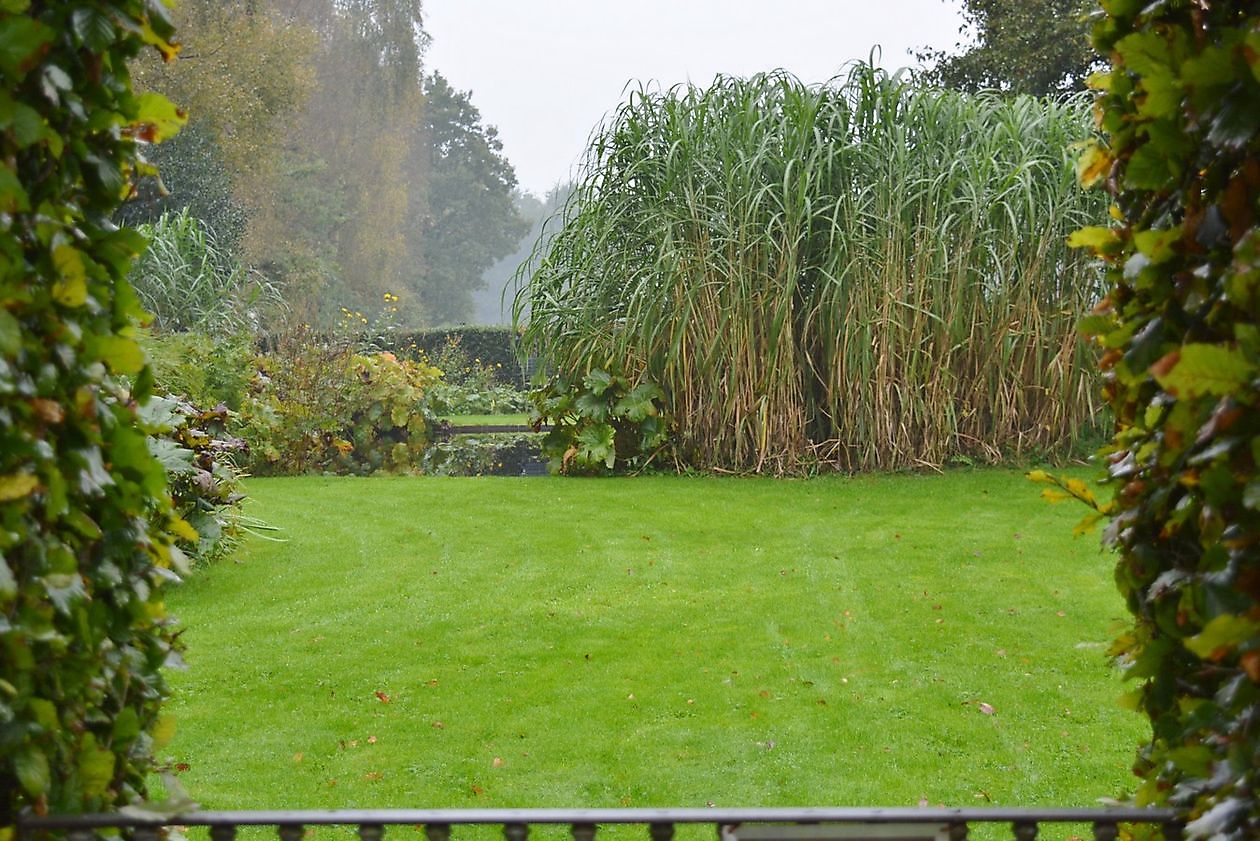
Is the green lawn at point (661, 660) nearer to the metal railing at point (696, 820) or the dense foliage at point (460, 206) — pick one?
the metal railing at point (696, 820)

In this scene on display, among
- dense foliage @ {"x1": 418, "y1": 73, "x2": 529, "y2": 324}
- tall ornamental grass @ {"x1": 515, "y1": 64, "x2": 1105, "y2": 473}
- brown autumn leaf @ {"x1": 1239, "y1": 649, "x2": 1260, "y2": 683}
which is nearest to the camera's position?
brown autumn leaf @ {"x1": 1239, "y1": 649, "x2": 1260, "y2": 683}

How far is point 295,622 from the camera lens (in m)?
5.02

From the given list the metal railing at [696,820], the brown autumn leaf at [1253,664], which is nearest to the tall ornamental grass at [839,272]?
the metal railing at [696,820]

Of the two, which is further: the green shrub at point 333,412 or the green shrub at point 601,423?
the green shrub at point 333,412

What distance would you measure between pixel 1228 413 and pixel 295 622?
4412 millimetres

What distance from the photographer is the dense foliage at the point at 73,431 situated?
4.42ft

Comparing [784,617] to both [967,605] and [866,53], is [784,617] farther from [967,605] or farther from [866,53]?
[866,53]

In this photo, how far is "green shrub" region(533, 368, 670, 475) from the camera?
8516 millimetres

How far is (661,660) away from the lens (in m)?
4.43

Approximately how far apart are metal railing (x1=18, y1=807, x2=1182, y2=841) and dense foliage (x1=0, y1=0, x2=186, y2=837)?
0.09 metres

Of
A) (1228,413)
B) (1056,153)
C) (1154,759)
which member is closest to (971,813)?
(1154,759)

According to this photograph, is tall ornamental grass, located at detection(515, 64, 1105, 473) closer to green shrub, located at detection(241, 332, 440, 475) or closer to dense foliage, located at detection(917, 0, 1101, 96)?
green shrub, located at detection(241, 332, 440, 475)

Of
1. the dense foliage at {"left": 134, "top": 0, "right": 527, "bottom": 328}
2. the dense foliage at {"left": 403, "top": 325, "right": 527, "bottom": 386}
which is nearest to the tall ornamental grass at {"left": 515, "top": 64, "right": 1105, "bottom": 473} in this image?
the dense foliage at {"left": 134, "top": 0, "right": 527, "bottom": 328}

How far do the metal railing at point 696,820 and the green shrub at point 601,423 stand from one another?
6892mm
